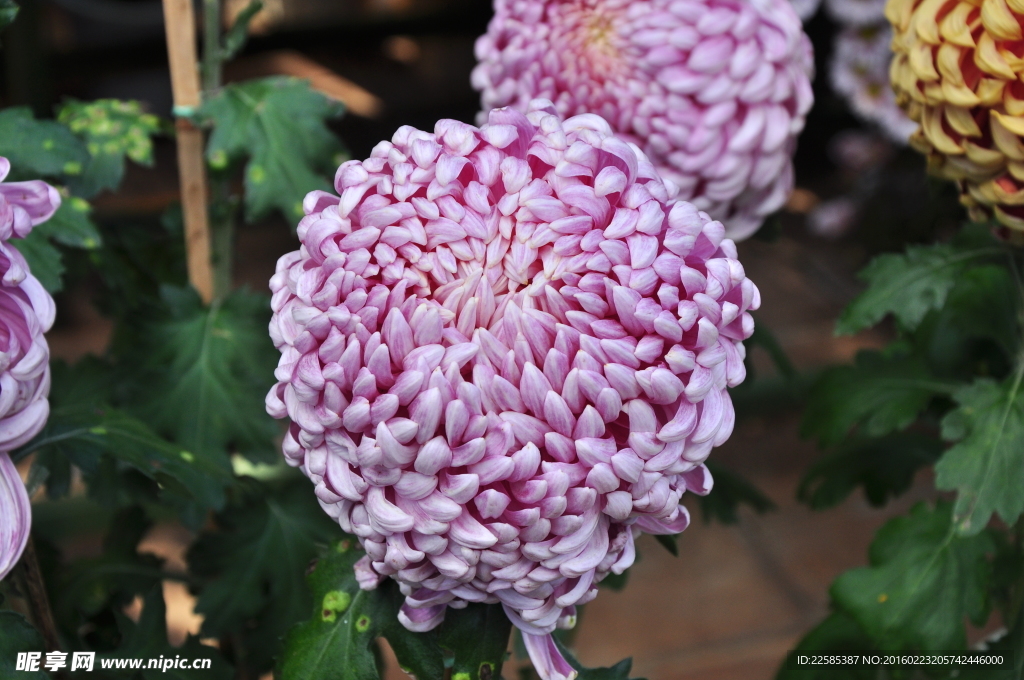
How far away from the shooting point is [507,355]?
1.90 ft

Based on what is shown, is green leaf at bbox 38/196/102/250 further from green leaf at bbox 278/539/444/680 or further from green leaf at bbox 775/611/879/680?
green leaf at bbox 775/611/879/680

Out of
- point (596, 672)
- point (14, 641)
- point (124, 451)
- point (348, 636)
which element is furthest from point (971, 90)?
point (14, 641)

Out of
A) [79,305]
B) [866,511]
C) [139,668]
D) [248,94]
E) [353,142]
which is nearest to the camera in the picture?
[139,668]

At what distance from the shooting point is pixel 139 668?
84 cm

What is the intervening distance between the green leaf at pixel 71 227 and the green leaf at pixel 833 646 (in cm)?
87

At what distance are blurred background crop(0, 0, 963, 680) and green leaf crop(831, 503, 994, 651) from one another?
0.37 metres

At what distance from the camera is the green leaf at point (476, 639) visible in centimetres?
67

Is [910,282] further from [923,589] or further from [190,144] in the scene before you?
[190,144]

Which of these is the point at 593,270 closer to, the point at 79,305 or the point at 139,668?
the point at 139,668

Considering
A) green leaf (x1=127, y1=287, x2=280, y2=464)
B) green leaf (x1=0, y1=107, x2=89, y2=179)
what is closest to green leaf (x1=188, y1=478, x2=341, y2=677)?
green leaf (x1=127, y1=287, x2=280, y2=464)

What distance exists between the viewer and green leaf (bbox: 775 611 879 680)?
102 centimetres

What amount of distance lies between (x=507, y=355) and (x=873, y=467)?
2.74 ft


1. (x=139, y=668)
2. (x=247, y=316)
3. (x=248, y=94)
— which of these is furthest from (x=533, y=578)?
(x=248, y=94)

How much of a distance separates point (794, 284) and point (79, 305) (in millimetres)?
2512
